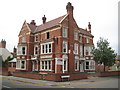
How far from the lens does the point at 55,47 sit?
2873cm

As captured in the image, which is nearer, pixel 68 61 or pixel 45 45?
pixel 68 61

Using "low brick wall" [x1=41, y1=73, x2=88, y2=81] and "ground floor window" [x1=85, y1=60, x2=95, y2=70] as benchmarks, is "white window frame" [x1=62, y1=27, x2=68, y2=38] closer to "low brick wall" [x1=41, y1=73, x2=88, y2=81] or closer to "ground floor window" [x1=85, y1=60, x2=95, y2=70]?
"low brick wall" [x1=41, y1=73, x2=88, y2=81]

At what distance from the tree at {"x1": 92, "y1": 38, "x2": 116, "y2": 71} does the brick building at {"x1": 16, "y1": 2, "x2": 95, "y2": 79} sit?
13.8 feet

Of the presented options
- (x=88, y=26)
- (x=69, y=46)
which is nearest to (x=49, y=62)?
(x=69, y=46)

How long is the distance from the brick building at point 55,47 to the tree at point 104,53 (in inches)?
166

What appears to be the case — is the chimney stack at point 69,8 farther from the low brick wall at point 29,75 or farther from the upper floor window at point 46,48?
the low brick wall at point 29,75

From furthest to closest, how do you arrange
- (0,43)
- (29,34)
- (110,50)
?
(0,43) < (29,34) < (110,50)

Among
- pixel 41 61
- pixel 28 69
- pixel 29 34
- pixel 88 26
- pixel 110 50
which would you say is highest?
pixel 88 26

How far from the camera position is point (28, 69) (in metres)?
33.9

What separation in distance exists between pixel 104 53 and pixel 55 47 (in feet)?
36.5

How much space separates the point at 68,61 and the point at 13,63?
24.5 meters

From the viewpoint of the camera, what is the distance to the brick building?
28.4m

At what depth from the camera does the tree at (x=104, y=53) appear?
3137 cm

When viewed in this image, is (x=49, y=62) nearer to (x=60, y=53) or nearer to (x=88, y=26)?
(x=60, y=53)
